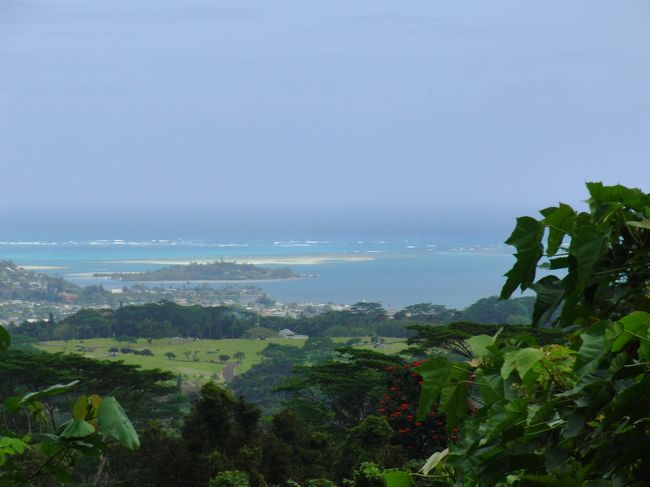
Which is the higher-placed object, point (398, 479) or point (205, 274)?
point (398, 479)

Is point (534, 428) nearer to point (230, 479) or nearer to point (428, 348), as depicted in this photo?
point (230, 479)

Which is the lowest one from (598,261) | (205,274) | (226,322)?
(226,322)

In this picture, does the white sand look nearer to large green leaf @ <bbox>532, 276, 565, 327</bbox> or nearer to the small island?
the small island

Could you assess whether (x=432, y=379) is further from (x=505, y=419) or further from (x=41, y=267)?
(x=41, y=267)

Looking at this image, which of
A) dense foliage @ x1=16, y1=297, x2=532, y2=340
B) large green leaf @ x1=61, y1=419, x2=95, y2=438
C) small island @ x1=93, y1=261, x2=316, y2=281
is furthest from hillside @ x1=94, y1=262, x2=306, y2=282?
large green leaf @ x1=61, y1=419, x2=95, y2=438

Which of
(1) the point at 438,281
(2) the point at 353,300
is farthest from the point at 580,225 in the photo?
(1) the point at 438,281

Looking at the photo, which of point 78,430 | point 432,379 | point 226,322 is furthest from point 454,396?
point 226,322
